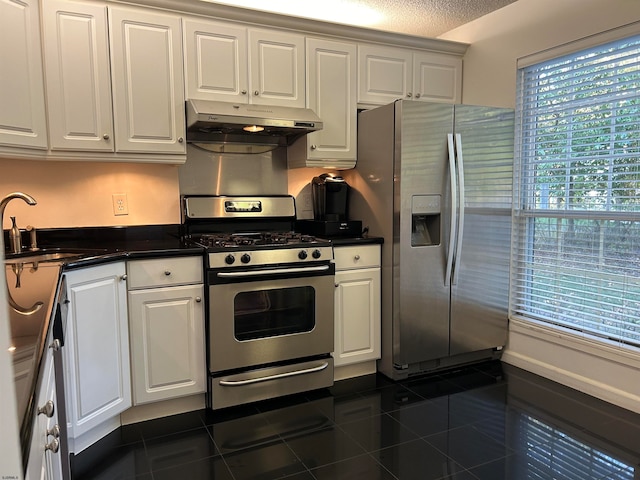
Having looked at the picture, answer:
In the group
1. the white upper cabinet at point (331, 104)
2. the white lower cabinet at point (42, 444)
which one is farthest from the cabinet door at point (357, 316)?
the white lower cabinet at point (42, 444)

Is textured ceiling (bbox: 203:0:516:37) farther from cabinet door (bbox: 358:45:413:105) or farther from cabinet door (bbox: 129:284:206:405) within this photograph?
cabinet door (bbox: 129:284:206:405)

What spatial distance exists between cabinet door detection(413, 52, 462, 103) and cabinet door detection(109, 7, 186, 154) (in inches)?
65.5

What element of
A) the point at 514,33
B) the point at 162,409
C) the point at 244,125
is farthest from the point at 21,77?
the point at 514,33

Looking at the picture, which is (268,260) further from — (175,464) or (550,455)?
(550,455)

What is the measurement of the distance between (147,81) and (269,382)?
1802mm

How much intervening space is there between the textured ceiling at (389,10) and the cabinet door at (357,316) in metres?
1.76

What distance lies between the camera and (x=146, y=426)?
2.46 metres

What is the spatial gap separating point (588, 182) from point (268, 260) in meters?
1.89

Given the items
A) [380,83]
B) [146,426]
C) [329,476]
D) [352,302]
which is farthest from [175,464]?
[380,83]

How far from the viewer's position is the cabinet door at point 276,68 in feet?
9.47

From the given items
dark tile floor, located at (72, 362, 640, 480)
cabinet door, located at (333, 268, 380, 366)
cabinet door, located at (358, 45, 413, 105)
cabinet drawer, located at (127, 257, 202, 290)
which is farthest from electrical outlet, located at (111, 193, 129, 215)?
cabinet door, located at (358, 45, 413, 105)

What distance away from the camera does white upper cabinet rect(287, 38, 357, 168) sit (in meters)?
3.07

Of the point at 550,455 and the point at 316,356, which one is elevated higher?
the point at 316,356

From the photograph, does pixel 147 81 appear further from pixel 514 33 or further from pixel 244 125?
pixel 514 33
